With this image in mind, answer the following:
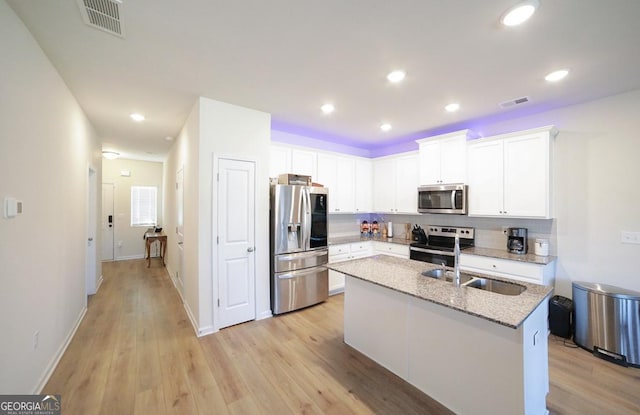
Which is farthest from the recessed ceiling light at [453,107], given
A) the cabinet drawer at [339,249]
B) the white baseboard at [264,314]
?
the white baseboard at [264,314]

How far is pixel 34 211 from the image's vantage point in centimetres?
197

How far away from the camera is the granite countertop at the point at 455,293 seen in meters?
1.44

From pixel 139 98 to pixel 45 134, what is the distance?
1059mm

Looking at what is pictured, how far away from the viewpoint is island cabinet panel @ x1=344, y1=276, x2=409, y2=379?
6.97 ft

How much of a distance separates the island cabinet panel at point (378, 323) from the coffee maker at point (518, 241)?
2263 millimetres

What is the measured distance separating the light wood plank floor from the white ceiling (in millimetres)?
2774

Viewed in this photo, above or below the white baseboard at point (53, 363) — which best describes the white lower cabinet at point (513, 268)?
above

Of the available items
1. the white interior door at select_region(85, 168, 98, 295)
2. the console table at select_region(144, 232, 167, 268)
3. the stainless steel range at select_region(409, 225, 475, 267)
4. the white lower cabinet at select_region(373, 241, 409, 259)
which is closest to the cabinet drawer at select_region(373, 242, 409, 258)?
the white lower cabinet at select_region(373, 241, 409, 259)

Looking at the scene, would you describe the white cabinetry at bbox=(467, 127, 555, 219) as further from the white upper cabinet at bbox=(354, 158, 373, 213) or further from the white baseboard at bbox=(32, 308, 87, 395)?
the white baseboard at bbox=(32, 308, 87, 395)

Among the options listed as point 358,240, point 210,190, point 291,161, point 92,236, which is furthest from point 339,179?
point 92,236

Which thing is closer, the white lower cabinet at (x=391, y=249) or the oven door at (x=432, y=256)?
the oven door at (x=432, y=256)

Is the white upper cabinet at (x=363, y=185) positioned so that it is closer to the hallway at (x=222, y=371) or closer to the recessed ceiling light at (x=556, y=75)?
the hallway at (x=222, y=371)

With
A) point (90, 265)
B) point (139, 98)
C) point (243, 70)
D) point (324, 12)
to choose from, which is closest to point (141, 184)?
point (90, 265)

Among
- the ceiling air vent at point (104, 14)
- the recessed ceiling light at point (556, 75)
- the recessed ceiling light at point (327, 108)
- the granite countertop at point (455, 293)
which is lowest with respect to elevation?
the granite countertop at point (455, 293)
